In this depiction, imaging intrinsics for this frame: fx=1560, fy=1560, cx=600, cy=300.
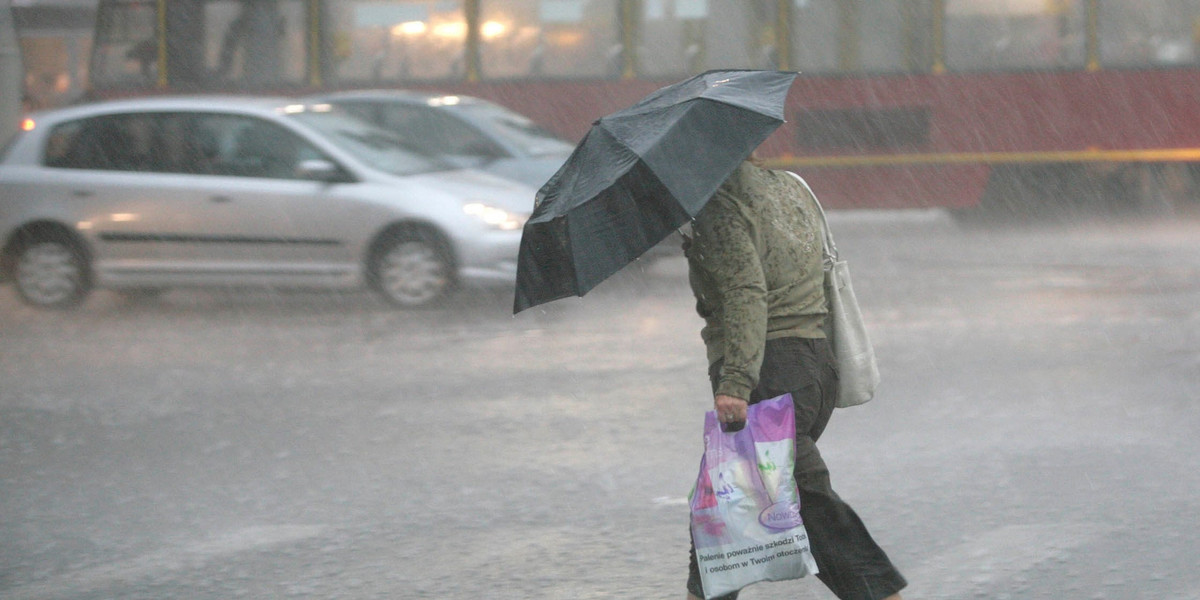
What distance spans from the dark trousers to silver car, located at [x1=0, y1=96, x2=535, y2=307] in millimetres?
7225

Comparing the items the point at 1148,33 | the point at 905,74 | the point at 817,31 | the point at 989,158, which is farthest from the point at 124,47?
the point at 1148,33

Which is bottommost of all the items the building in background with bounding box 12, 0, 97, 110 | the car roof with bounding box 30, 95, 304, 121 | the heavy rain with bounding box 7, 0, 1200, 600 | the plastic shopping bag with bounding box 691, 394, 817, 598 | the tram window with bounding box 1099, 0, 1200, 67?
the heavy rain with bounding box 7, 0, 1200, 600

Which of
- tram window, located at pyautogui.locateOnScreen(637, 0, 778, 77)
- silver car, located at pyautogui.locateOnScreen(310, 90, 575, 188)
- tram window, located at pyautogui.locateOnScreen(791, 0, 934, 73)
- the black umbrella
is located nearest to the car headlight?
silver car, located at pyautogui.locateOnScreen(310, 90, 575, 188)

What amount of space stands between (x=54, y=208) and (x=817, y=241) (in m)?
8.88

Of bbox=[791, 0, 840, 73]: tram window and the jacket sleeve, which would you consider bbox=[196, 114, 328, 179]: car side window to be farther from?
the jacket sleeve

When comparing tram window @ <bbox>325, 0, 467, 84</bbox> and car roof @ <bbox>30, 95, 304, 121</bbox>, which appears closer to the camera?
car roof @ <bbox>30, 95, 304, 121</bbox>

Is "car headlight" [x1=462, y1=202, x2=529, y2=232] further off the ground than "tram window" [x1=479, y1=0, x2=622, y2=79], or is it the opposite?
"tram window" [x1=479, y1=0, x2=622, y2=79]

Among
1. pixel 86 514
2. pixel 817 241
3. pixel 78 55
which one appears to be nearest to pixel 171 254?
pixel 86 514

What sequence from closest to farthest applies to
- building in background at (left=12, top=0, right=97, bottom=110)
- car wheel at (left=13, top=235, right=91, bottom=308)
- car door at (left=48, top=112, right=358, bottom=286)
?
car door at (left=48, top=112, right=358, bottom=286)
car wheel at (left=13, top=235, right=91, bottom=308)
building in background at (left=12, top=0, right=97, bottom=110)

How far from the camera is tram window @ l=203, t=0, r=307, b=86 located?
18.0 m

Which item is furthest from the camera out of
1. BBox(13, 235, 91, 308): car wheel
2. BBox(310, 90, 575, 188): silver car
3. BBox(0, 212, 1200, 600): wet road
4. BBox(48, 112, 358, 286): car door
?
BBox(310, 90, 575, 188): silver car

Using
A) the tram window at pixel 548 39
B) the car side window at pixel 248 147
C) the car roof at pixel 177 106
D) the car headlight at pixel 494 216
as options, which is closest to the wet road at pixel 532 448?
the car headlight at pixel 494 216

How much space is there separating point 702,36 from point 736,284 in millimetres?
13768

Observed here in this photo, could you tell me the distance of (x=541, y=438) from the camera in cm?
674
